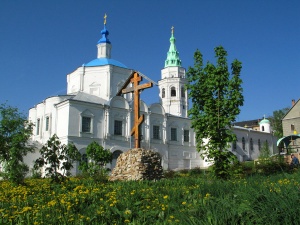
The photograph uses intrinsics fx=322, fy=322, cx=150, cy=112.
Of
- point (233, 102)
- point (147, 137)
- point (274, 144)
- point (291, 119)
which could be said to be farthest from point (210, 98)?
point (274, 144)

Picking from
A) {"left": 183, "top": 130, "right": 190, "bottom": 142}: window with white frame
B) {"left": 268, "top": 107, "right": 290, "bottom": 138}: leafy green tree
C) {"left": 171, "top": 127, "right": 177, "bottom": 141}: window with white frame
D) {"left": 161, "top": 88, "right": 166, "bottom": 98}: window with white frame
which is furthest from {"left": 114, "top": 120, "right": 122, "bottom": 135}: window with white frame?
{"left": 268, "top": 107, "right": 290, "bottom": 138}: leafy green tree

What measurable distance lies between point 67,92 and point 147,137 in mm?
11936

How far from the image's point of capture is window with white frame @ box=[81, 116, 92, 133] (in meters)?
31.7

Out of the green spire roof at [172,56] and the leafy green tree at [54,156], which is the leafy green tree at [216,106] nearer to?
the leafy green tree at [54,156]

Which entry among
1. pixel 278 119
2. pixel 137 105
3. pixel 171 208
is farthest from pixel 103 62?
pixel 278 119

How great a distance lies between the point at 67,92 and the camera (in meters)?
39.7

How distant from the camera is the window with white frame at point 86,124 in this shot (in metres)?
31.7

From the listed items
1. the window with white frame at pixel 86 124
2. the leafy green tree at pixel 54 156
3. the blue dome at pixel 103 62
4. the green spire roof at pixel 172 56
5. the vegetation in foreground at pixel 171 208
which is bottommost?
the vegetation in foreground at pixel 171 208

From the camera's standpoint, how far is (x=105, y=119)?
33.0 meters

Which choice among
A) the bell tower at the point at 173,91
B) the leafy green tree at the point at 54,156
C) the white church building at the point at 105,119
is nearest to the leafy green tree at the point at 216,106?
the leafy green tree at the point at 54,156

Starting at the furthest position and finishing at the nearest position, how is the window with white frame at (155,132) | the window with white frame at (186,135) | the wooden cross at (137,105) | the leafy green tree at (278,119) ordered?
the leafy green tree at (278,119) < the window with white frame at (186,135) < the window with white frame at (155,132) < the wooden cross at (137,105)

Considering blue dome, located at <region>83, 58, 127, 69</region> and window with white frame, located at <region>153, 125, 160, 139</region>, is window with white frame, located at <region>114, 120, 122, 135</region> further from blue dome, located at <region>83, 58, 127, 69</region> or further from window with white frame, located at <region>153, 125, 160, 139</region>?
blue dome, located at <region>83, 58, 127, 69</region>

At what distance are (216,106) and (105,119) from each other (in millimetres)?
20745

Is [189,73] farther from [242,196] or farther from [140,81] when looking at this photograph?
[242,196]
